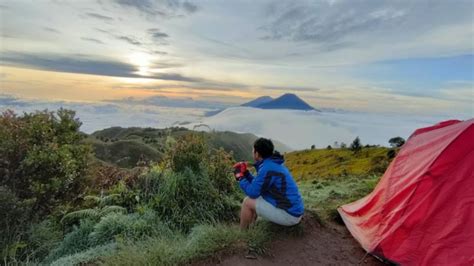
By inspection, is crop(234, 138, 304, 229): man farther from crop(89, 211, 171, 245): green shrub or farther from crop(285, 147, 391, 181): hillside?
crop(285, 147, 391, 181): hillside

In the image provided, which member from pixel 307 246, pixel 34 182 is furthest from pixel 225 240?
pixel 34 182

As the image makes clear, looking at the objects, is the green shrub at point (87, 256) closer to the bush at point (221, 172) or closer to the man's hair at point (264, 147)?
the bush at point (221, 172)

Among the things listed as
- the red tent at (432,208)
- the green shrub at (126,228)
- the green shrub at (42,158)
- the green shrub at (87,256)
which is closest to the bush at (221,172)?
the green shrub at (126,228)

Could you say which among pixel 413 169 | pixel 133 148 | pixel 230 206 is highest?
pixel 413 169

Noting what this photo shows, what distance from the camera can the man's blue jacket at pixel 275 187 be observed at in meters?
6.33

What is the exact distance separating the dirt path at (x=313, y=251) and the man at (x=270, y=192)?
1.35 ft

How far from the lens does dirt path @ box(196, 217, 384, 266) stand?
19.1 feet

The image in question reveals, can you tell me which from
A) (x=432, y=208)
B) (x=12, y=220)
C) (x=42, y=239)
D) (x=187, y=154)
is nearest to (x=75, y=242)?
(x=42, y=239)

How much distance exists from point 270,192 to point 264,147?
72 centimetres

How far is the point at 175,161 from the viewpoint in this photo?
8.02m

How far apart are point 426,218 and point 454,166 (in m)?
0.91

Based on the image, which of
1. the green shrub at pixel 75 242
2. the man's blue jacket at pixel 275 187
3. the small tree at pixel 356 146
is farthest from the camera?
the small tree at pixel 356 146

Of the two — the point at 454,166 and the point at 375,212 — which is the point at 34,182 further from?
the point at 454,166

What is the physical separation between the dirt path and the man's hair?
1.39m
